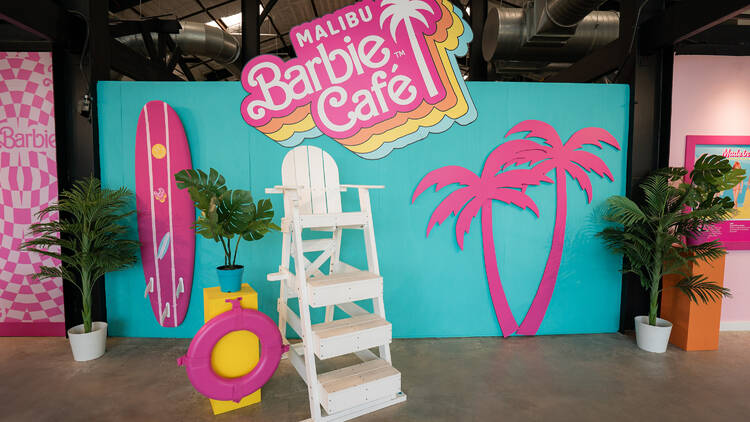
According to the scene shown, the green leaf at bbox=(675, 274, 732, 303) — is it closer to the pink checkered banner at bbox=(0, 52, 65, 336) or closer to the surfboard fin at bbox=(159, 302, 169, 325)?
the surfboard fin at bbox=(159, 302, 169, 325)

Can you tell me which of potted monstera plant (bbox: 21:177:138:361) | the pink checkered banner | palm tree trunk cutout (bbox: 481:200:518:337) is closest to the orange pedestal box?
palm tree trunk cutout (bbox: 481:200:518:337)

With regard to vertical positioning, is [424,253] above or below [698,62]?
below

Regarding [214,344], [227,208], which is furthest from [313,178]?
[214,344]

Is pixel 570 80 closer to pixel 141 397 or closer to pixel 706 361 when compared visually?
pixel 706 361

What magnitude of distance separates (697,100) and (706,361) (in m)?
2.32

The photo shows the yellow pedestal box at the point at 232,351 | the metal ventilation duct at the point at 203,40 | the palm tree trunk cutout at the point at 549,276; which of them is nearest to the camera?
the yellow pedestal box at the point at 232,351

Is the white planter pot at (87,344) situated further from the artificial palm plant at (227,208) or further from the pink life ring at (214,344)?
the artificial palm plant at (227,208)

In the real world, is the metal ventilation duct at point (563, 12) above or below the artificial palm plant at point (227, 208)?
above

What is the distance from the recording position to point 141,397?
2.29 m

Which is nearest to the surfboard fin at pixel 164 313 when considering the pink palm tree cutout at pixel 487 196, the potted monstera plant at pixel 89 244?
the potted monstera plant at pixel 89 244

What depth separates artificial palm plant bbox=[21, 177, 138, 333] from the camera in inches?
108

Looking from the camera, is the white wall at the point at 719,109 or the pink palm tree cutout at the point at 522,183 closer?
the pink palm tree cutout at the point at 522,183

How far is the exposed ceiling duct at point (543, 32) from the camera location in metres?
3.58

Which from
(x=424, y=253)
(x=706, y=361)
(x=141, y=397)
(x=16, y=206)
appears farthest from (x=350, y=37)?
(x=706, y=361)
